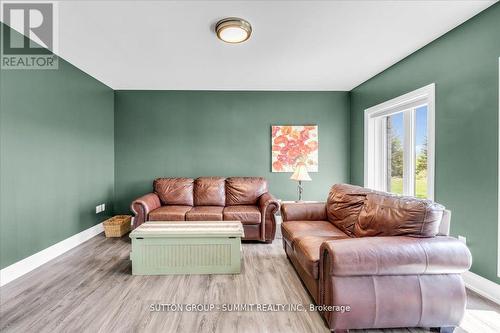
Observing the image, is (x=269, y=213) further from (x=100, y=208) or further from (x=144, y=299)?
(x=100, y=208)

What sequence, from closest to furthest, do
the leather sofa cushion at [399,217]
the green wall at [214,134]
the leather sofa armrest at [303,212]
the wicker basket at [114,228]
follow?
the leather sofa cushion at [399,217]
the leather sofa armrest at [303,212]
the wicker basket at [114,228]
the green wall at [214,134]

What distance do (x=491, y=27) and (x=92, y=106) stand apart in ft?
16.8

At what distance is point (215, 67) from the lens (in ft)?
11.2

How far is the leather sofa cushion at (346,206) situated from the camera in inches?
97.1

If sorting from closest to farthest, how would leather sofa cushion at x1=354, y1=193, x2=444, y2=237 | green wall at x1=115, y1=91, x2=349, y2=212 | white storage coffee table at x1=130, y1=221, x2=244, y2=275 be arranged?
leather sofa cushion at x1=354, y1=193, x2=444, y2=237 → white storage coffee table at x1=130, y1=221, x2=244, y2=275 → green wall at x1=115, y1=91, x2=349, y2=212

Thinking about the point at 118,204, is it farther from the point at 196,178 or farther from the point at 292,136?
the point at 292,136

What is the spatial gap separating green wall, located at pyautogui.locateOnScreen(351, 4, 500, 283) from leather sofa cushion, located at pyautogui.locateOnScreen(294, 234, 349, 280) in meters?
1.31

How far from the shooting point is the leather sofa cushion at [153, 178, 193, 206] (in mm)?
4035

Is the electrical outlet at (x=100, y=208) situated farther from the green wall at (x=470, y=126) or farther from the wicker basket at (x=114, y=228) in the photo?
the green wall at (x=470, y=126)

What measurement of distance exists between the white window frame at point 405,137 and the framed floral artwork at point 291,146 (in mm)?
979

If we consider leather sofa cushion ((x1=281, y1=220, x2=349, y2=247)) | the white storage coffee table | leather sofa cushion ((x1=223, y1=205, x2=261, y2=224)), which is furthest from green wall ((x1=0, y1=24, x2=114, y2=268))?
leather sofa cushion ((x1=281, y1=220, x2=349, y2=247))

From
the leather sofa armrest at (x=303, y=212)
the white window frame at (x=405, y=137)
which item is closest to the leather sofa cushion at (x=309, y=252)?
the leather sofa armrest at (x=303, y=212)

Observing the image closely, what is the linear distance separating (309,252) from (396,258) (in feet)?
2.08

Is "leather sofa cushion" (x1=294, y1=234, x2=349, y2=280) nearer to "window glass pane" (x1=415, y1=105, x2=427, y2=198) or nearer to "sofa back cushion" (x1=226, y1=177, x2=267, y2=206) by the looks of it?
"window glass pane" (x1=415, y1=105, x2=427, y2=198)
